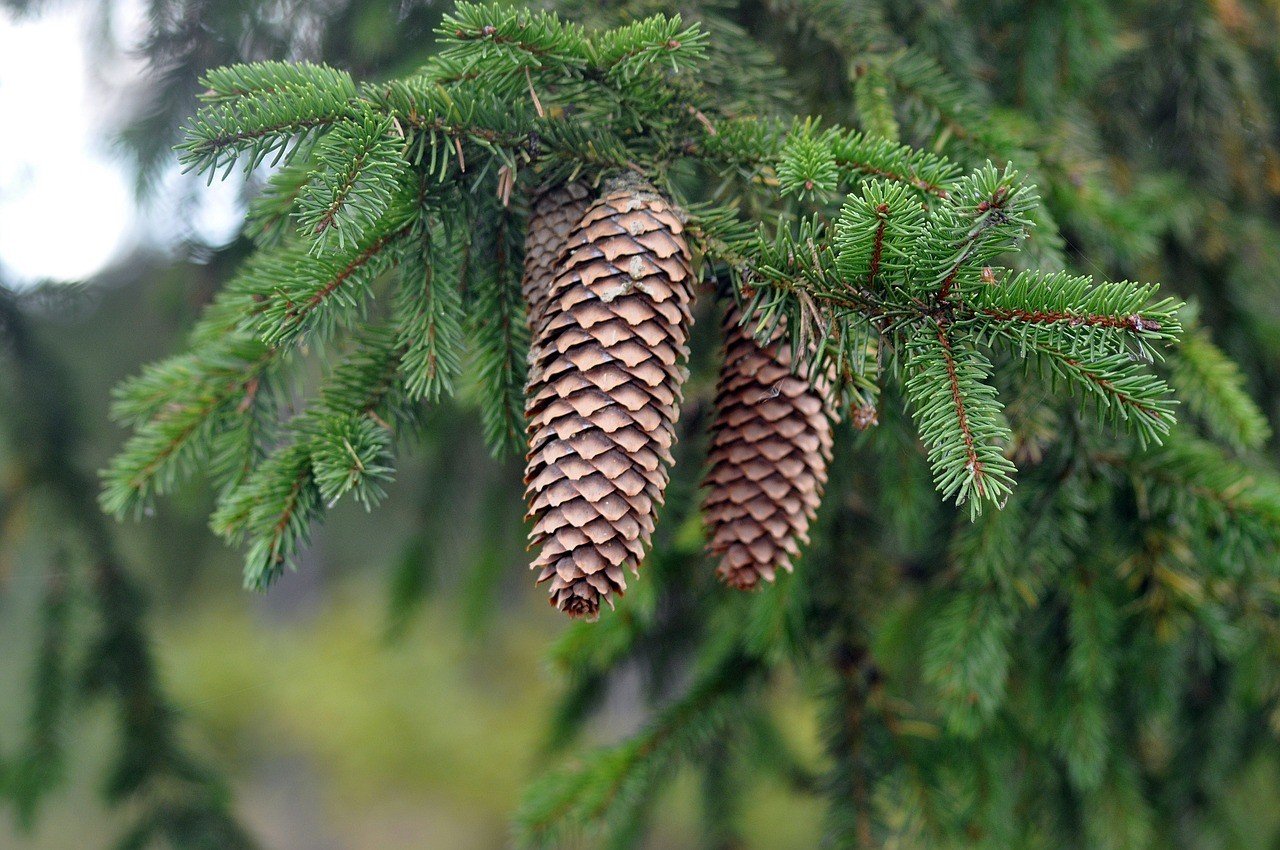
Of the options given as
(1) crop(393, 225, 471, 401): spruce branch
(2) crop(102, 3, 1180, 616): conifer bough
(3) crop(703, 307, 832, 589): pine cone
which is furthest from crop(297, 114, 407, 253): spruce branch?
(3) crop(703, 307, 832, 589): pine cone

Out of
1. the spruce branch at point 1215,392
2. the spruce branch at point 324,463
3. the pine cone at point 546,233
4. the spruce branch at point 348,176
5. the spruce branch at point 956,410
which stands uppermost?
the spruce branch at point 348,176

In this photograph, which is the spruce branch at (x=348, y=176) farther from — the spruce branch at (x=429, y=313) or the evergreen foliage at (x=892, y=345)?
the spruce branch at (x=429, y=313)

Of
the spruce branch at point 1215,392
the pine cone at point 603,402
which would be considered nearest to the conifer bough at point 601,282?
the pine cone at point 603,402

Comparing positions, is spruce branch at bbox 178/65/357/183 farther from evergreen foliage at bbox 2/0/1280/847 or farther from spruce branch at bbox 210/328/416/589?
spruce branch at bbox 210/328/416/589

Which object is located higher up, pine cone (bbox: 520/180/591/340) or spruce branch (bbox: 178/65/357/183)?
spruce branch (bbox: 178/65/357/183)

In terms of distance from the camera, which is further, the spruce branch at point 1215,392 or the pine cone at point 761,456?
the spruce branch at point 1215,392

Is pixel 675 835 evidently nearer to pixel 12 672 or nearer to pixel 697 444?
pixel 697 444

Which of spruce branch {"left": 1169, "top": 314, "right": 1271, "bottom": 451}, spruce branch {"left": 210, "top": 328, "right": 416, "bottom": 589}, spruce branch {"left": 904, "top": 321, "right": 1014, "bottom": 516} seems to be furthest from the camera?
spruce branch {"left": 1169, "top": 314, "right": 1271, "bottom": 451}
